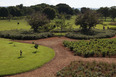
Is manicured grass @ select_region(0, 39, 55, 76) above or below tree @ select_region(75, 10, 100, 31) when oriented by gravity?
below

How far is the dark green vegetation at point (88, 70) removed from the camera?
40.4 ft

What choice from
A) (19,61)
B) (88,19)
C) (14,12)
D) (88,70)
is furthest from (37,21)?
(14,12)

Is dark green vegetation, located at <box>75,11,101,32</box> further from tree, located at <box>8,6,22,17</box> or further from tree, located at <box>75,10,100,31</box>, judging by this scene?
tree, located at <box>8,6,22,17</box>

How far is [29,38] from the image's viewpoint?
2858 centimetres

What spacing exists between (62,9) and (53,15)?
3658 cm

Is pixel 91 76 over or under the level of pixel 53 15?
under

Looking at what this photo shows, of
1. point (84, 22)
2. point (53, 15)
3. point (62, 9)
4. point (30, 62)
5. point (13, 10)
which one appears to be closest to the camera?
point (30, 62)

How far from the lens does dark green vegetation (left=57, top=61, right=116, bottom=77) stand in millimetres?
12323

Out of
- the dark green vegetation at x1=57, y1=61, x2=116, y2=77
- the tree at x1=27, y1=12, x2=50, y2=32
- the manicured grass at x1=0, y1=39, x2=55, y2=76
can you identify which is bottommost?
the dark green vegetation at x1=57, y1=61, x2=116, y2=77

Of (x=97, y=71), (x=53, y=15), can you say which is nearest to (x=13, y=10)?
(x=53, y=15)

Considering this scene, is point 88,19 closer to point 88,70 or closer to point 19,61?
point 88,70

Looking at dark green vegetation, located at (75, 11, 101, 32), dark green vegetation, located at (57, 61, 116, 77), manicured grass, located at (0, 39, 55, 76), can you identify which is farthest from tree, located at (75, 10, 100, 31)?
dark green vegetation, located at (57, 61, 116, 77)

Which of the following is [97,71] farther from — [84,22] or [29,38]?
[84,22]

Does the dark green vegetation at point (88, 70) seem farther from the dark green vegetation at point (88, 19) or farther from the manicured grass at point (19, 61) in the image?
the dark green vegetation at point (88, 19)
